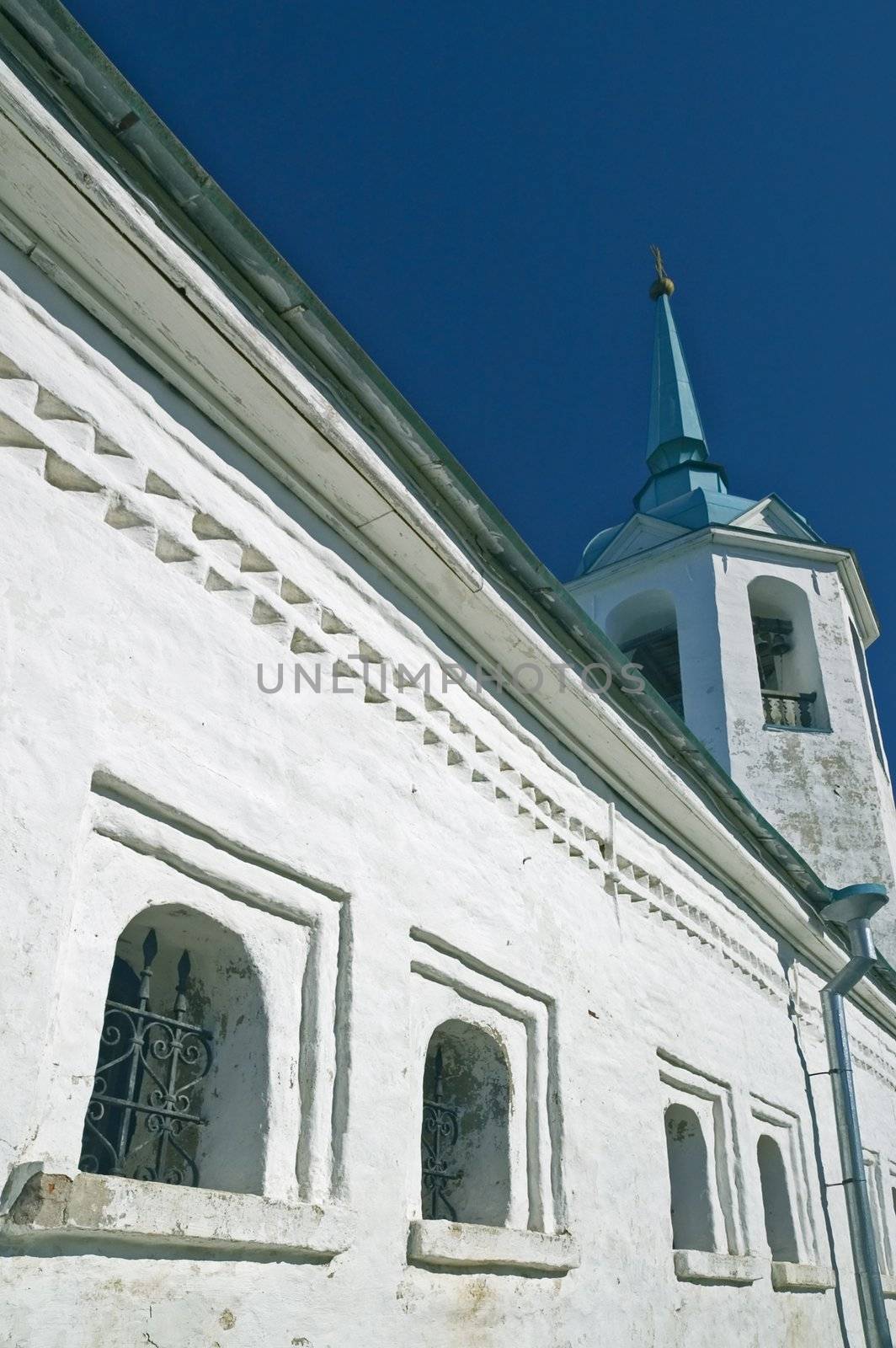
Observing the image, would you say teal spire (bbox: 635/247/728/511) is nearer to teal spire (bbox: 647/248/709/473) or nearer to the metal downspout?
teal spire (bbox: 647/248/709/473)

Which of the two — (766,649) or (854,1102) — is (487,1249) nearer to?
(854,1102)

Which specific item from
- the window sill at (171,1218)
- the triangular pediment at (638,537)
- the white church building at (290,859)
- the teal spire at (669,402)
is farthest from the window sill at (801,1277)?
the teal spire at (669,402)

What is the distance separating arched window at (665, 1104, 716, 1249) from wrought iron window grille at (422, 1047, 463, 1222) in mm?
1949

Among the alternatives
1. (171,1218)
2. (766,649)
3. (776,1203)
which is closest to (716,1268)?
(776,1203)

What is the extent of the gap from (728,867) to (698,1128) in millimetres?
1637

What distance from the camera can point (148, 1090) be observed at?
336 cm

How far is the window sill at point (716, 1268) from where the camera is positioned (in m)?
5.28

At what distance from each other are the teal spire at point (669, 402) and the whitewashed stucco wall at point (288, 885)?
12.7 meters

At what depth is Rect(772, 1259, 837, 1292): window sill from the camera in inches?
250

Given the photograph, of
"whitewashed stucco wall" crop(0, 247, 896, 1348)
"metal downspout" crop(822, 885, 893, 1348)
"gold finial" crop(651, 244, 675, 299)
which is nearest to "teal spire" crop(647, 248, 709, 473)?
"gold finial" crop(651, 244, 675, 299)

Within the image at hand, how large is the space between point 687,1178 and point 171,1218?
13.6 feet

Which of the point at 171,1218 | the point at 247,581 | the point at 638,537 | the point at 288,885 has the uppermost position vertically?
the point at 638,537

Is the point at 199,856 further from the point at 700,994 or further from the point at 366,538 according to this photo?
the point at 700,994

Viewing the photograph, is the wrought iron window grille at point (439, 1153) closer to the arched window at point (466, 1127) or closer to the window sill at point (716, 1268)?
the arched window at point (466, 1127)
